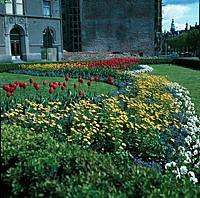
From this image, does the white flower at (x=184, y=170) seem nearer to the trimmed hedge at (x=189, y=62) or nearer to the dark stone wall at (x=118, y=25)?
the trimmed hedge at (x=189, y=62)

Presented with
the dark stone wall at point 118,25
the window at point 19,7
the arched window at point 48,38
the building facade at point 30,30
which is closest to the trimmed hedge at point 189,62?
the building facade at point 30,30

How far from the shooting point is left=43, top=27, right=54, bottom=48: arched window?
119 feet

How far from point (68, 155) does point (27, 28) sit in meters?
33.4

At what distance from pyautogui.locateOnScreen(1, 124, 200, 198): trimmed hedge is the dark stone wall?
44409mm

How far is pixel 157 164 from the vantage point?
4.21 meters

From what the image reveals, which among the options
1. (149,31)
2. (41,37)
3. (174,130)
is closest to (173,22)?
(149,31)

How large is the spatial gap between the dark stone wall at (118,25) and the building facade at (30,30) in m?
10.3

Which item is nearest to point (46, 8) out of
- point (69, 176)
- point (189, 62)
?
point (189, 62)

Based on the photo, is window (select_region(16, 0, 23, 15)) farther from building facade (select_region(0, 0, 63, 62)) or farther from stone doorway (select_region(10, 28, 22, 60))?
stone doorway (select_region(10, 28, 22, 60))

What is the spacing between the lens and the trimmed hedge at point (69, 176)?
8.44 ft

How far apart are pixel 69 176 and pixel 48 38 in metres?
35.8

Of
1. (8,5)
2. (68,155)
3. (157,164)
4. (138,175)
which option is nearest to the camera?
(138,175)

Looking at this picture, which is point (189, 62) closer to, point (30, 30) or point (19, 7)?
point (30, 30)

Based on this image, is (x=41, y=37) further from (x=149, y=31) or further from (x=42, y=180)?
(x=42, y=180)
